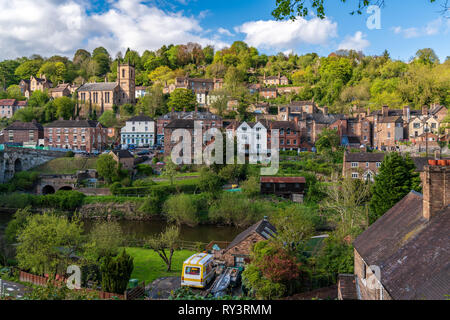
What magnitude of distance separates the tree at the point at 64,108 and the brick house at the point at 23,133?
801 centimetres

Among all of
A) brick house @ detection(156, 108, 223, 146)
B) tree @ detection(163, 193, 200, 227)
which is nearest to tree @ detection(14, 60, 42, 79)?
brick house @ detection(156, 108, 223, 146)

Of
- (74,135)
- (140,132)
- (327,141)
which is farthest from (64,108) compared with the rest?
(327,141)

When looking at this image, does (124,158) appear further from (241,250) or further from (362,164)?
(362,164)

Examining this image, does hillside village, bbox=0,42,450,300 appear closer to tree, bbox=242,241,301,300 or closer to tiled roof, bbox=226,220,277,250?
tree, bbox=242,241,301,300

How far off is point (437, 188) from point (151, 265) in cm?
1707

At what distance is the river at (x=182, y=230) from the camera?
31344mm

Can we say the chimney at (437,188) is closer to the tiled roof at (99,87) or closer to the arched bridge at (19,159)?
the arched bridge at (19,159)

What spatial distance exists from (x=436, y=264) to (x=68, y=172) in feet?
168

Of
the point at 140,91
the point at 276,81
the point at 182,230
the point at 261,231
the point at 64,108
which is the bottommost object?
the point at 182,230

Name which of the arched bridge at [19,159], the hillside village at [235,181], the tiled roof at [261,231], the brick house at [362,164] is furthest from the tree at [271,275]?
the arched bridge at [19,159]

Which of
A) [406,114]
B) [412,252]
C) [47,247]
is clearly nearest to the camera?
[412,252]

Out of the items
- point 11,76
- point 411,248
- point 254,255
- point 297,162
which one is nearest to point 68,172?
point 297,162

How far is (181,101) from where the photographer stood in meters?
69.6
